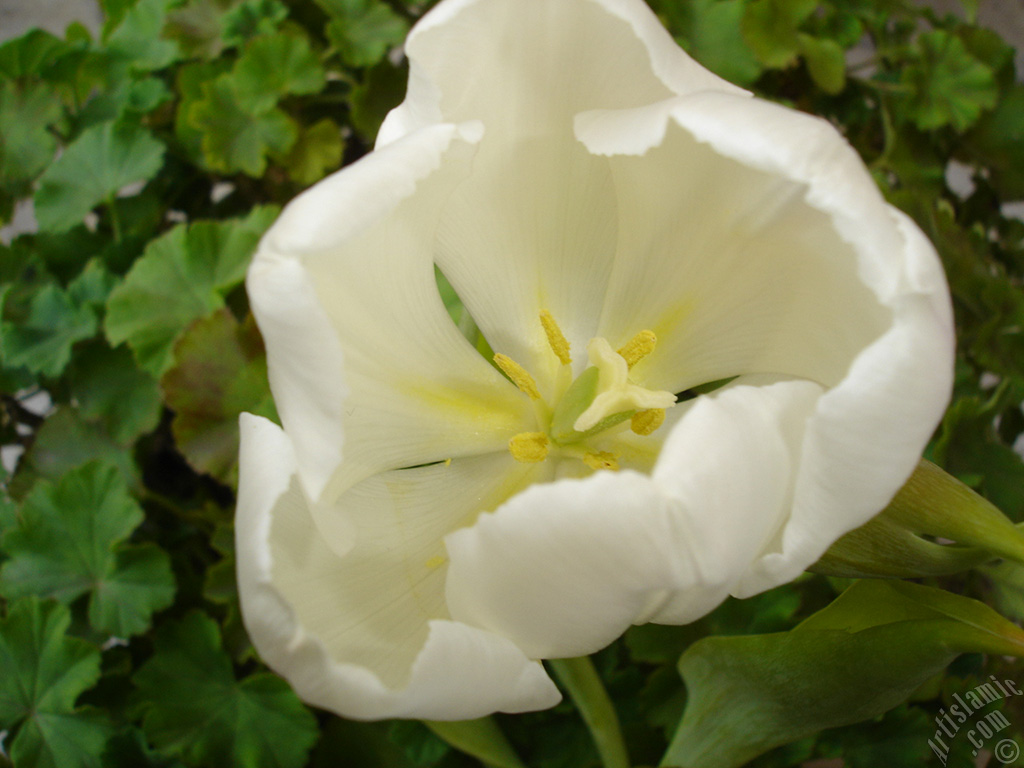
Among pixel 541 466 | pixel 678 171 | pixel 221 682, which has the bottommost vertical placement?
pixel 221 682

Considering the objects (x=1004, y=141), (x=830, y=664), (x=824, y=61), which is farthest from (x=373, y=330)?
(x=1004, y=141)

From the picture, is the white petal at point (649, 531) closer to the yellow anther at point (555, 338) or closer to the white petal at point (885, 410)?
the white petal at point (885, 410)

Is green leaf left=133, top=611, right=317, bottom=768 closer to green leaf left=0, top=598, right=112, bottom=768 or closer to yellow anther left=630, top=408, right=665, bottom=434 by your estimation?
green leaf left=0, top=598, right=112, bottom=768

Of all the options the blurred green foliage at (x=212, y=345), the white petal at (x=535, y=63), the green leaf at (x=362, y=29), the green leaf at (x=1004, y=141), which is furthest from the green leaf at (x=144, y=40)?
the green leaf at (x=1004, y=141)

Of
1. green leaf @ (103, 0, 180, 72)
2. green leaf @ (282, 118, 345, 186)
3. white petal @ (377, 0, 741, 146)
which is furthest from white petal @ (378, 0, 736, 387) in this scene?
green leaf @ (103, 0, 180, 72)

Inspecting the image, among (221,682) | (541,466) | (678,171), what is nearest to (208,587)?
(221,682)

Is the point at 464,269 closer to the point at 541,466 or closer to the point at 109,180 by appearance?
the point at 541,466
